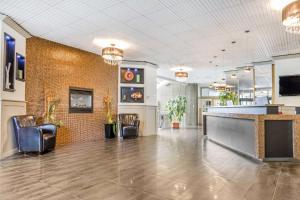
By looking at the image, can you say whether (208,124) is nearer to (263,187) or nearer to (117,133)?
(117,133)

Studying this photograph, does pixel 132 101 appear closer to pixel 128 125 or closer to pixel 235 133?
pixel 128 125

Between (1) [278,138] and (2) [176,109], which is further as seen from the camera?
(2) [176,109]

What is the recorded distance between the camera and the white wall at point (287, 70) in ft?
26.0

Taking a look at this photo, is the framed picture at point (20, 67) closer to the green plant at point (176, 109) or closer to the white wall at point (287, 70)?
the white wall at point (287, 70)

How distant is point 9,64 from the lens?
5305 mm

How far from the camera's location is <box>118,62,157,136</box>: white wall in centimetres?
958

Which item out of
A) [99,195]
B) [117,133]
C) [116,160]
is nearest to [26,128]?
[116,160]

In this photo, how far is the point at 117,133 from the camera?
9.08 meters

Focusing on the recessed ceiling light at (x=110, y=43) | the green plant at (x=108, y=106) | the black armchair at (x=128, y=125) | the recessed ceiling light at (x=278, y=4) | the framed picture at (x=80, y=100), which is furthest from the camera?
the green plant at (x=108, y=106)

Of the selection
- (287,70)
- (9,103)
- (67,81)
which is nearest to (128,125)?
(67,81)

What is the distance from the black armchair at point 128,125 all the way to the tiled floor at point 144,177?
10.7 ft

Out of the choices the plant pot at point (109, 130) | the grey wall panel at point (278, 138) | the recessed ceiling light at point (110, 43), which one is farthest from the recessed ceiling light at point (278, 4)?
the plant pot at point (109, 130)

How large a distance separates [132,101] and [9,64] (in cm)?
518

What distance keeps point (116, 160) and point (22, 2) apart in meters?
3.88
